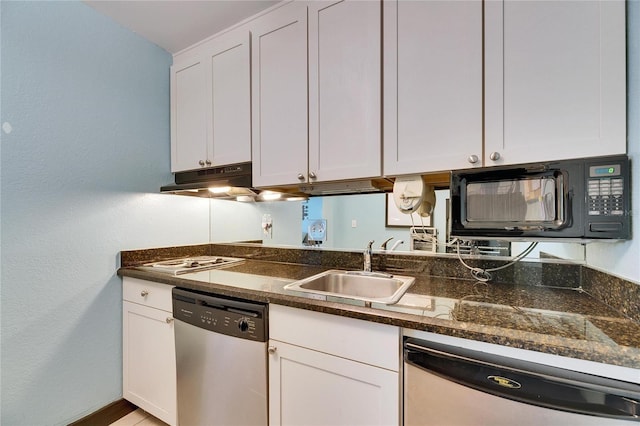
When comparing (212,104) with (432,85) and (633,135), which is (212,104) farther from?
(633,135)

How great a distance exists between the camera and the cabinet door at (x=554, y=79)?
0.86 m

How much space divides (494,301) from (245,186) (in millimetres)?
1385

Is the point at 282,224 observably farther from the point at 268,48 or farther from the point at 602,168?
the point at 602,168

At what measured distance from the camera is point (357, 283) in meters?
1.49

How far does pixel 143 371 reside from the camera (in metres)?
1.61

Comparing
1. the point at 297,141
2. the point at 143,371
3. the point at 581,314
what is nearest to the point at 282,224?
the point at 297,141

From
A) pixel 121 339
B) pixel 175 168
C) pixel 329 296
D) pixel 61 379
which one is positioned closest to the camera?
pixel 329 296

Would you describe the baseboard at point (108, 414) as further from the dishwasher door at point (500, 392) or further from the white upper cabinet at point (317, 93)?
the dishwasher door at point (500, 392)

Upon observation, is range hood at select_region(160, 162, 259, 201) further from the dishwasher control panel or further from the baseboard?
the baseboard

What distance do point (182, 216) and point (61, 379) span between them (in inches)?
44.9

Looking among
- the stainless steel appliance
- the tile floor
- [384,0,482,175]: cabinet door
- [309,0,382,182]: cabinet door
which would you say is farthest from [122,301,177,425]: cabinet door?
[384,0,482,175]: cabinet door

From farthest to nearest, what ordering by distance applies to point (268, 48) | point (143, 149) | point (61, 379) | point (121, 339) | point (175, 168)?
point (175, 168)
point (143, 149)
point (121, 339)
point (268, 48)
point (61, 379)

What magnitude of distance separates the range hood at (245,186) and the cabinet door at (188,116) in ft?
0.31

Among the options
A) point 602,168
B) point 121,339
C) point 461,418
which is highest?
A: point 602,168
